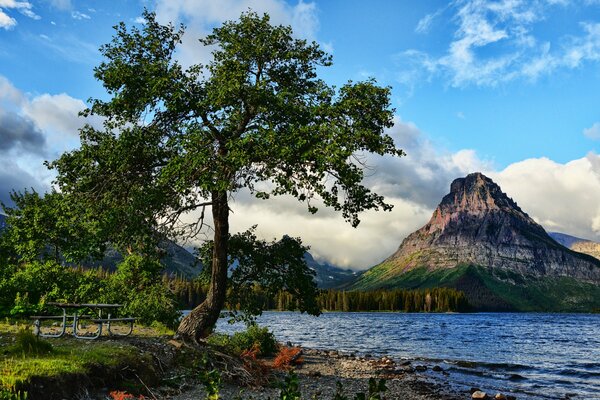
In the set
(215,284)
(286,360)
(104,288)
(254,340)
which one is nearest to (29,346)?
(215,284)

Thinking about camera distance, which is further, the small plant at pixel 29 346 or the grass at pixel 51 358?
the small plant at pixel 29 346

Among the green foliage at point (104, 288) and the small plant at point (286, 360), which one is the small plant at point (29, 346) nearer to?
the small plant at point (286, 360)

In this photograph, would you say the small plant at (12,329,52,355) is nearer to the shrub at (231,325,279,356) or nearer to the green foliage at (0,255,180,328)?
the green foliage at (0,255,180,328)

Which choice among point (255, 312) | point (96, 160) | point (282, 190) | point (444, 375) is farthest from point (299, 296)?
point (444, 375)

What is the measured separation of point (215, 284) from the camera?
2370cm

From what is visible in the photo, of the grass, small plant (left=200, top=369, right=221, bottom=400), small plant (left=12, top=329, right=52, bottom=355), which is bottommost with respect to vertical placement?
the grass

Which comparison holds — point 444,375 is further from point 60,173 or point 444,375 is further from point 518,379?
point 60,173

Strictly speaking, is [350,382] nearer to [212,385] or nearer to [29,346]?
[29,346]

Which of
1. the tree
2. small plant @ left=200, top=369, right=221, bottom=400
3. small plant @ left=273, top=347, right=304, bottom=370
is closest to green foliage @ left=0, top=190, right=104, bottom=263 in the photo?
the tree

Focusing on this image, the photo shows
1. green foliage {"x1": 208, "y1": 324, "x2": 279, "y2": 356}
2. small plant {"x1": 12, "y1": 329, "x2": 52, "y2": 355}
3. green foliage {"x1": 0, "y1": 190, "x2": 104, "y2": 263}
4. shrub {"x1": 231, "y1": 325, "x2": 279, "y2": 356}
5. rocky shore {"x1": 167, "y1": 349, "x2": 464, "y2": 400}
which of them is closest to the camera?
small plant {"x1": 12, "y1": 329, "x2": 52, "y2": 355}

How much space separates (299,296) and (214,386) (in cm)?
1936

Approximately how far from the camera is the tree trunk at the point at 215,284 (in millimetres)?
23312

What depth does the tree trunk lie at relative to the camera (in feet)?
76.5

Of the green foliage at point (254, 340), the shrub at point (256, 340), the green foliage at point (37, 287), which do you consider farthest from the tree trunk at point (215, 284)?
the green foliage at point (37, 287)
